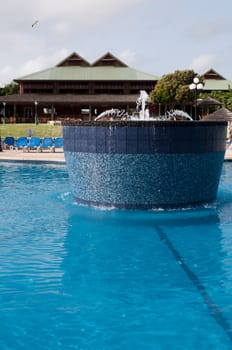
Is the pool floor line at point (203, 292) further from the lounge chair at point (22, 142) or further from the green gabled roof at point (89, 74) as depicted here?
the green gabled roof at point (89, 74)

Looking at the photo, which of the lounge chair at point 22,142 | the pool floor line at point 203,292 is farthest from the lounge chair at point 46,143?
Result: the pool floor line at point 203,292

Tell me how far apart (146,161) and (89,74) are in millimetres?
63391

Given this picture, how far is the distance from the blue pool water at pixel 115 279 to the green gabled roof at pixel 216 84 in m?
63.9

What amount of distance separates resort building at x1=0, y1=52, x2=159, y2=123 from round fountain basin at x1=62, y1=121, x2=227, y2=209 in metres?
49.4

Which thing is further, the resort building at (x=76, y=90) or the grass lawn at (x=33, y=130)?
the resort building at (x=76, y=90)

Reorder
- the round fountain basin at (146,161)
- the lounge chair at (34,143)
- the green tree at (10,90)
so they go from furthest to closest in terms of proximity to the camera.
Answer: the green tree at (10,90), the lounge chair at (34,143), the round fountain basin at (146,161)

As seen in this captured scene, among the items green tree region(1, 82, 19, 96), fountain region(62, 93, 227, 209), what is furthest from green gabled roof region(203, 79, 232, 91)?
fountain region(62, 93, 227, 209)

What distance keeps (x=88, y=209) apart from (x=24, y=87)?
207 feet

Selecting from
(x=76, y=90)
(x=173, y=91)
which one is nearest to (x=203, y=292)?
(x=173, y=91)

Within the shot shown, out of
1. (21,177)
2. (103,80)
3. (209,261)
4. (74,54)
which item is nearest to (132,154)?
(209,261)

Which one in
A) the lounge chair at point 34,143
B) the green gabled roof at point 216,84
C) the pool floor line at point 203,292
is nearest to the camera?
the pool floor line at point 203,292

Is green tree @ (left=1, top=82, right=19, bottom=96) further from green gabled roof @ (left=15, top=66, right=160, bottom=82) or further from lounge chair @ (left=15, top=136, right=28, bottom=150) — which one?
lounge chair @ (left=15, top=136, right=28, bottom=150)

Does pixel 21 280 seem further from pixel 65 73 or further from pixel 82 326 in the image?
pixel 65 73

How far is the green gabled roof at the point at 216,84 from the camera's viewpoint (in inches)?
2872
